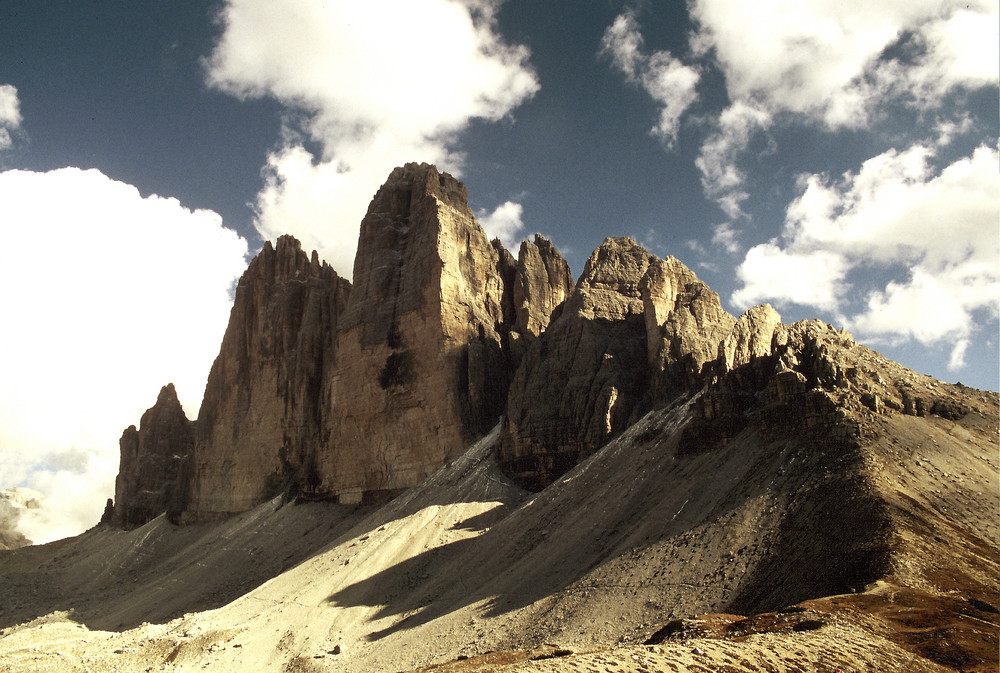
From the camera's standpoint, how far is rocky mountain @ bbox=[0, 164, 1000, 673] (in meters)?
22.2

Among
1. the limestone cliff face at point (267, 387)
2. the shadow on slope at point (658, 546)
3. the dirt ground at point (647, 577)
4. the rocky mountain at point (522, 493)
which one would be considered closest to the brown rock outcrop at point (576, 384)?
the rocky mountain at point (522, 493)

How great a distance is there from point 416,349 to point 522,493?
1783 cm

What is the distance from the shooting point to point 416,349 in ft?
201

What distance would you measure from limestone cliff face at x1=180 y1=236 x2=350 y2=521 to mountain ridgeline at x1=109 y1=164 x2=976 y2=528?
0.21 m

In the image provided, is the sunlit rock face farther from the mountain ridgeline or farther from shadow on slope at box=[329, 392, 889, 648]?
shadow on slope at box=[329, 392, 889, 648]

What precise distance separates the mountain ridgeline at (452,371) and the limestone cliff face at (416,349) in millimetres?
169

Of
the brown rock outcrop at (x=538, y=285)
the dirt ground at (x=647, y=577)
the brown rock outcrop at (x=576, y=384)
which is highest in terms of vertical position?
the brown rock outcrop at (x=538, y=285)

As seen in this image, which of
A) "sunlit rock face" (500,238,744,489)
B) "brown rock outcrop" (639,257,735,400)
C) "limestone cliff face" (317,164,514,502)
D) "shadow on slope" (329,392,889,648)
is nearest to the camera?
"shadow on slope" (329,392,889,648)

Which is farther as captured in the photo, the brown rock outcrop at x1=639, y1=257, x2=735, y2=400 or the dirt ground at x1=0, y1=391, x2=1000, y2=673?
the brown rock outcrop at x1=639, y1=257, x2=735, y2=400

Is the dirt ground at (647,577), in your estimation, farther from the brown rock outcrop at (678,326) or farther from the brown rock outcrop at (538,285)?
the brown rock outcrop at (538,285)

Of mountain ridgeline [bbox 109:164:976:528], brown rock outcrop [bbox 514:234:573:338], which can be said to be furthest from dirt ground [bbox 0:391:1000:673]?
brown rock outcrop [bbox 514:234:573:338]

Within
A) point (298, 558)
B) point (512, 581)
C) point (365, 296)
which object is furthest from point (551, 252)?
point (512, 581)

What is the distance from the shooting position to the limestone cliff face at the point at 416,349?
58.5 metres

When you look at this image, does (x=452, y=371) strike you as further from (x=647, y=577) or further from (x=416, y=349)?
(x=647, y=577)
